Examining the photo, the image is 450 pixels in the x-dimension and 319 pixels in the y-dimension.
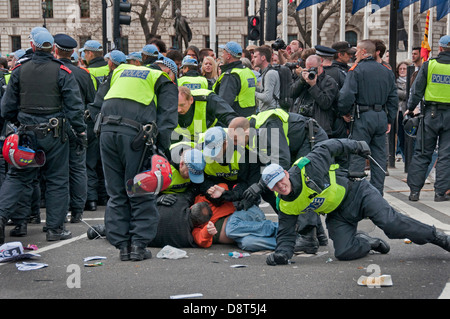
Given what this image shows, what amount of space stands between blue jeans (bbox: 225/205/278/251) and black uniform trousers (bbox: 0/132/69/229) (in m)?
1.89

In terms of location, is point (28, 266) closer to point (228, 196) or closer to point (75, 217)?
point (228, 196)

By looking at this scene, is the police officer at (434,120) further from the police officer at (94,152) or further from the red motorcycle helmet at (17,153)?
the red motorcycle helmet at (17,153)

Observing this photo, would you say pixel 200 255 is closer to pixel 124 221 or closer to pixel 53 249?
pixel 124 221

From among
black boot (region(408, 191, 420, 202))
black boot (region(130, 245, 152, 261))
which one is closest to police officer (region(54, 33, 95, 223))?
black boot (region(130, 245, 152, 261))

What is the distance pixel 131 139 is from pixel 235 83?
13.0ft

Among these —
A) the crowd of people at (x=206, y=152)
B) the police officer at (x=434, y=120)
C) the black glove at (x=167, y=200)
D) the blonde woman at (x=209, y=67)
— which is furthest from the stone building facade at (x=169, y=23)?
the black glove at (x=167, y=200)

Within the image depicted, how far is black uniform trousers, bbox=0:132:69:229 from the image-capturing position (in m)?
7.80

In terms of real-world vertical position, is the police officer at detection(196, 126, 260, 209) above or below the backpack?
below

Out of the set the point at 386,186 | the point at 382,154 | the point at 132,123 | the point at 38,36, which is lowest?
the point at 386,186

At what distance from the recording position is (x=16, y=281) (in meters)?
6.03

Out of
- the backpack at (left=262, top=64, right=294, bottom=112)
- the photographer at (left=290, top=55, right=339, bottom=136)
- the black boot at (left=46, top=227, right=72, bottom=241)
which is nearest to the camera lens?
the black boot at (left=46, top=227, right=72, bottom=241)

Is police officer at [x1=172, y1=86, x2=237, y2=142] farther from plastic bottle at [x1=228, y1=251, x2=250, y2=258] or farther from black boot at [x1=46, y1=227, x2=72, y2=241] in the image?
plastic bottle at [x1=228, y1=251, x2=250, y2=258]
